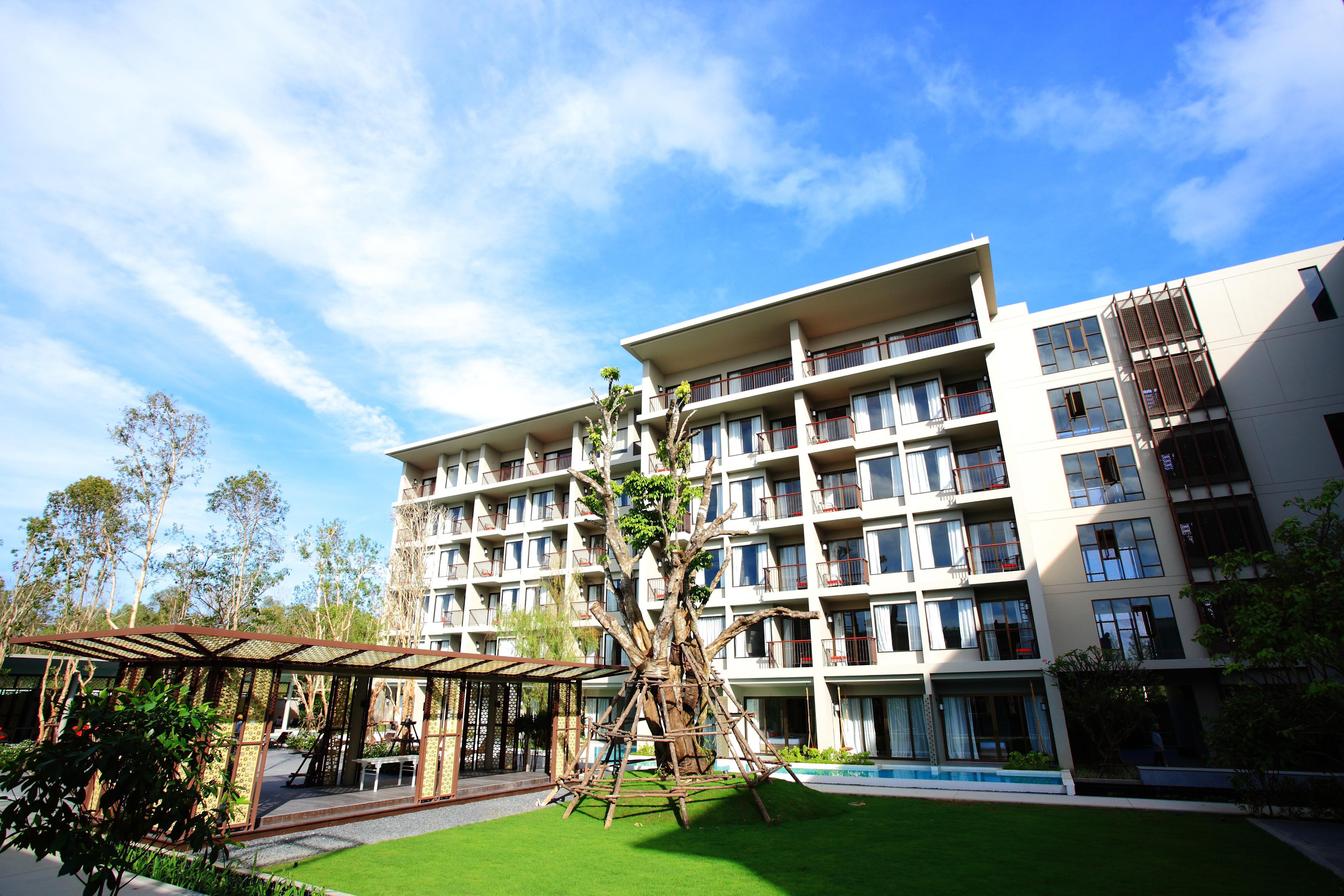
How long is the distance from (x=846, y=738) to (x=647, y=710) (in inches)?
428

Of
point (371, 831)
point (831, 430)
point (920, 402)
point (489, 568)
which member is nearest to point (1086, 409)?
point (920, 402)

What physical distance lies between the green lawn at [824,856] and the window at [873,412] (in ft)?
48.5

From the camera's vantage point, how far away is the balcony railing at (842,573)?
80.7 ft

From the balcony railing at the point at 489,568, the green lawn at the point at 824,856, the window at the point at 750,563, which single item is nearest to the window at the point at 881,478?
the window at the point at 750,563

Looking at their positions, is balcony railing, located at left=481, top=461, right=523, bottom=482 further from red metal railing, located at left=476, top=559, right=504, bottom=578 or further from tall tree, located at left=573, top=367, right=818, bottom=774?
tall tree, located at left=573, top=367, right=818, bottom=774

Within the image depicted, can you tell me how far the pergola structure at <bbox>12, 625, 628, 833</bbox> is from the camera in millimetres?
10180

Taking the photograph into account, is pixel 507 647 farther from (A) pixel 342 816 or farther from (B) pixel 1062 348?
(B) pixel 1062 348

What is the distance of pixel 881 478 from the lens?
25.3 m

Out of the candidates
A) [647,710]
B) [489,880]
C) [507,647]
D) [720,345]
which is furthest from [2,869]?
[720,345]

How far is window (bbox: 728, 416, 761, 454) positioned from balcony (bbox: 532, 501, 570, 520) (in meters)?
9.35

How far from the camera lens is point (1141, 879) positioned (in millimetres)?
8727

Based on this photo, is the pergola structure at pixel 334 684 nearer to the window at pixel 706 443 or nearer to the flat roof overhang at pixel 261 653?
the flat roof overhang at pixel 261 653

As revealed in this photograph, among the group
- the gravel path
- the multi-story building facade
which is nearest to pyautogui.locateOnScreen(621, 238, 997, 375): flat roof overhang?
the multi-story building facade

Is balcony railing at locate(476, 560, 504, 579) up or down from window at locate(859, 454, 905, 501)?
down
